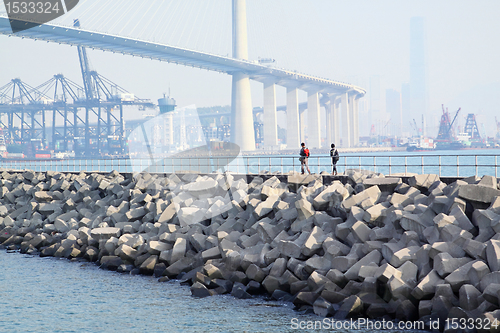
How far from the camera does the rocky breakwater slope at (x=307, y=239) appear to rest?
806 cm

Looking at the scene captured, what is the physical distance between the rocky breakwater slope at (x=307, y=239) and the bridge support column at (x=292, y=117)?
61.0 metres

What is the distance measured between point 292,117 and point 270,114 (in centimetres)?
535

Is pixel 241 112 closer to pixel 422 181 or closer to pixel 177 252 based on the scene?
pixel 177 252

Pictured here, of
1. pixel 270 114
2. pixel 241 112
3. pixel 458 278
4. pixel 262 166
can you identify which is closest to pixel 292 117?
pixel 270 114

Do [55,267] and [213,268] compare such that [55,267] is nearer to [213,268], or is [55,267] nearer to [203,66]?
[213,268]

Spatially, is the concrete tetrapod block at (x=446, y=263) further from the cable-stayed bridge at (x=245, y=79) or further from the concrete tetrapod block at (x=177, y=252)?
the cable-stayed bridge at (x=245, y=79)

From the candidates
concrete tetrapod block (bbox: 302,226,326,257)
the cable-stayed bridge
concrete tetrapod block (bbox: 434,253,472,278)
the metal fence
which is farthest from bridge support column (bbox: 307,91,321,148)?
concrete tetrapod block (bbox: 434,253,472,278)

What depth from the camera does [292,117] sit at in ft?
253

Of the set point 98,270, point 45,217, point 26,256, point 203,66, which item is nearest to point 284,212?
point 98,270

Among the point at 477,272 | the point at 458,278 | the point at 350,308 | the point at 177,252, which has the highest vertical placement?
the point at 477,272

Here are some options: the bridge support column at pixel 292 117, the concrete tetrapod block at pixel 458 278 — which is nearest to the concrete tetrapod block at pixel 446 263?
the concrete tetrapod block at pixel 458 278

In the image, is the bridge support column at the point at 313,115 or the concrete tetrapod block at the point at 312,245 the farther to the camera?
the bridge support column at the point at 313,115

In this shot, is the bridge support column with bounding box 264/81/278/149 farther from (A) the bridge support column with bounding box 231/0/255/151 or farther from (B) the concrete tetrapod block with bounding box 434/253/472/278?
(B) the concrete tetrapod block with bounding box 434/253/472/278

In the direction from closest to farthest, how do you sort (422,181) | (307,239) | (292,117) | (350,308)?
(350,308) < (307,239) < (422,181) < (292,117)
